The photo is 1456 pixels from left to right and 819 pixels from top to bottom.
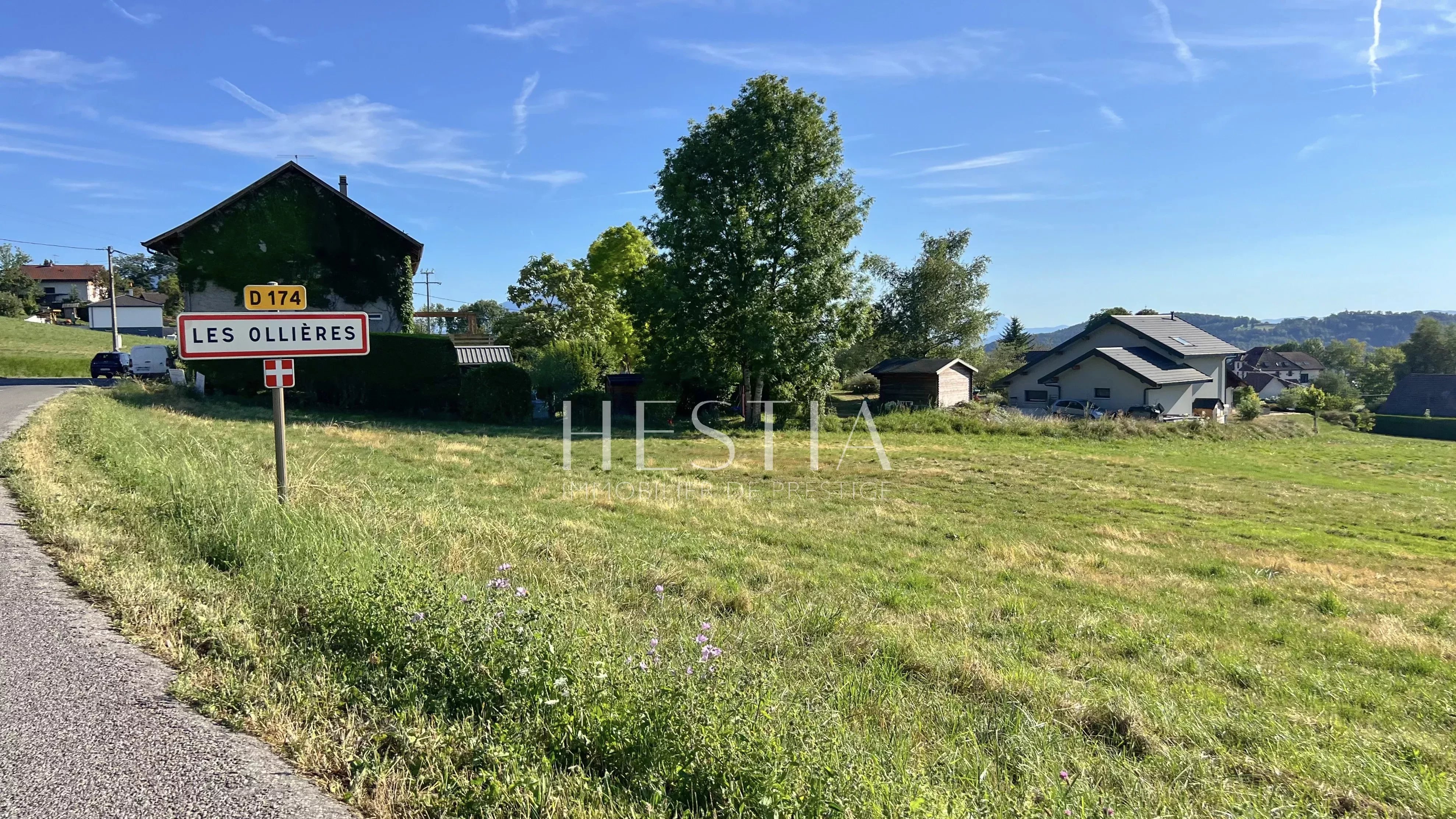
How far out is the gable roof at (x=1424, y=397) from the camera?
53.0m

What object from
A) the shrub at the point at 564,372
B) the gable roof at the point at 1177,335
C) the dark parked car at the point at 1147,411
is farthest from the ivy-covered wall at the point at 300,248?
the gable roof at the point at 1177,335

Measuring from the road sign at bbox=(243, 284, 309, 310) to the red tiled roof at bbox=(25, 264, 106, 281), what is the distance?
115523 mm

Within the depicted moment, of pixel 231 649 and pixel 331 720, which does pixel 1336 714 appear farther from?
pixel 231 649

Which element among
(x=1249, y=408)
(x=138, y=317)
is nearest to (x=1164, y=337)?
(x=1249, y=408)

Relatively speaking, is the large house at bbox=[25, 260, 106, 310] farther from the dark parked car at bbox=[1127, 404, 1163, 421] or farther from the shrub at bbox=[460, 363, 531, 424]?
the dark parked car at bbox=[1127, 404, 1163, 421]

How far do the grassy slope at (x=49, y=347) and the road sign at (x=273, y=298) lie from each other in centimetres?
4418

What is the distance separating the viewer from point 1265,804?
315 cm

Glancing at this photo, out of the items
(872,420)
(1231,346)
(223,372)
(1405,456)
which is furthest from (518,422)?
(1231,346)

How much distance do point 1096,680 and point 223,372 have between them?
2987cm

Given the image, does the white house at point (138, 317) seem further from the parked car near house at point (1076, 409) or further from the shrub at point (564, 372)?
the parked car near house at point (1076, 409)

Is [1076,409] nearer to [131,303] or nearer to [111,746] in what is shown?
[111,746]

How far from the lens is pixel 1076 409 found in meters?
38.3

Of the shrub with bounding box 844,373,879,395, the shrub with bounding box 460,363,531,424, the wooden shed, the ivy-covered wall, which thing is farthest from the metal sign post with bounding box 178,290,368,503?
the shrub with bounding box 844,373,879,395

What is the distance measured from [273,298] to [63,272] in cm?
12003
